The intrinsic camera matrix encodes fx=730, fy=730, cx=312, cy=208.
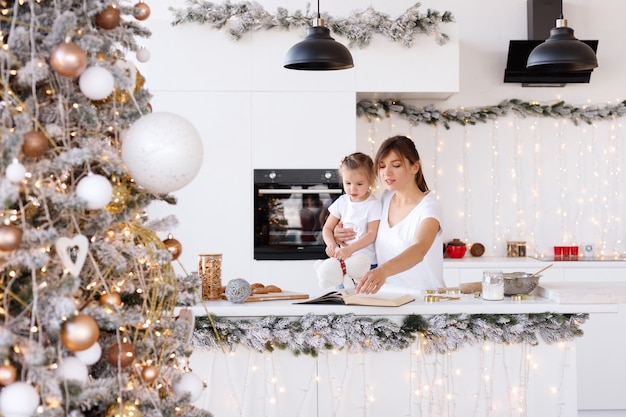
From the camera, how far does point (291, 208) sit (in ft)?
15.1

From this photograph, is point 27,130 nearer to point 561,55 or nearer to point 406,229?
point 406,229

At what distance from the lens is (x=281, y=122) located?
457 cm

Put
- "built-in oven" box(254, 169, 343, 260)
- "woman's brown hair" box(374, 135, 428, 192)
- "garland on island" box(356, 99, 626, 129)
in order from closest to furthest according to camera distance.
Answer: "woman's brown hair" box(374, 135, 428, 192), "built-in oven" box(254, 169, 343, 260), "garland on island" box(356, 99, 626, 129)

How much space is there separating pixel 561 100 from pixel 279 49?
6.97 ft

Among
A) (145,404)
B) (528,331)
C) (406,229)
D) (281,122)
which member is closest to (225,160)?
(281,122)

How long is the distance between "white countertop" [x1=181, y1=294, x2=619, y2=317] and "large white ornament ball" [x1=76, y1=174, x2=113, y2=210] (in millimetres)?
1351

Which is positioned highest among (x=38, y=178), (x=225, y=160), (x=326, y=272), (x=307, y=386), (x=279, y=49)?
(x=279, y=49)

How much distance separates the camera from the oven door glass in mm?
4559

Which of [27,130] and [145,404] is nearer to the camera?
[27,130]

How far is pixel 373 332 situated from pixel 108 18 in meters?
1.58

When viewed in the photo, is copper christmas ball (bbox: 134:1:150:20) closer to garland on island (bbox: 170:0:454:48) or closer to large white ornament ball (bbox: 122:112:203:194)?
large white ornament ball (bbox: 122:112:203:194)

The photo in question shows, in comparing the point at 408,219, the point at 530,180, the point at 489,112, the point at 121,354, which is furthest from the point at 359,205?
the point at 121,354

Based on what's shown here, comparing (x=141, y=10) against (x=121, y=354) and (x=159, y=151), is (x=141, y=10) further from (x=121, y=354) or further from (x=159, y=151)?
(x=121, y=354)

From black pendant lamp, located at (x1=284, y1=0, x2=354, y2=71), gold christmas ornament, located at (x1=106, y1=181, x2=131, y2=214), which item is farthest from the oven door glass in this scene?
gold christmas ornament, located at (x1=106, y1=181, x2=131, y2=214)
